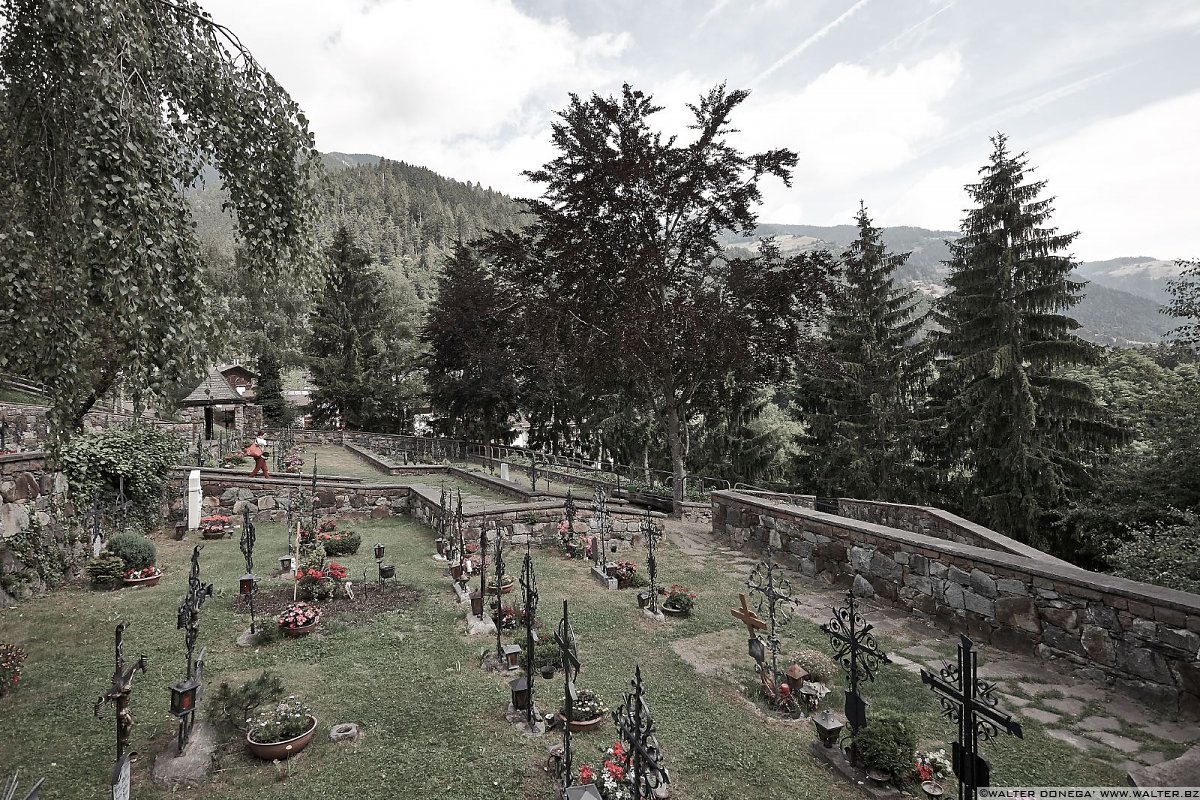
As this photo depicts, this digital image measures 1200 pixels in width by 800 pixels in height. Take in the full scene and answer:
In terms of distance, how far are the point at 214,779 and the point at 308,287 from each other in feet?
13.8

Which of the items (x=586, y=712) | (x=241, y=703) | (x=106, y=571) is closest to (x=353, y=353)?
(x=106, y=571)

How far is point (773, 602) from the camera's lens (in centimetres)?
621

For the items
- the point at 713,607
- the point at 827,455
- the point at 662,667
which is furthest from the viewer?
the point at 827,455

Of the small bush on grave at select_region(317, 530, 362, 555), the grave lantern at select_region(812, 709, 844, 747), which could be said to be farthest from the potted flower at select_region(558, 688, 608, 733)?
the small bush on grave at select_region(317, 530, 362, 555)

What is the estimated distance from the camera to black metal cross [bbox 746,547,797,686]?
5.46m

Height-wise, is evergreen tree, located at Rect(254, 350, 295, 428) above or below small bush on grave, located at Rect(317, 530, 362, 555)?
above

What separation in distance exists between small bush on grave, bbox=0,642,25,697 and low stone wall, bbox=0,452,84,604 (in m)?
3.18

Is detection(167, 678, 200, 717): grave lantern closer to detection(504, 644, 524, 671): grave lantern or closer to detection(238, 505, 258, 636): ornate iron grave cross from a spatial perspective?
detection(238, 505, 258, 636): ornate iron grave cross

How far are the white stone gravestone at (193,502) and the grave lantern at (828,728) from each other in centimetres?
1294

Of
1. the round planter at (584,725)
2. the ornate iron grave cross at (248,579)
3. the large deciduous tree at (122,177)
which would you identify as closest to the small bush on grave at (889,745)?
the round planter at (584,725)

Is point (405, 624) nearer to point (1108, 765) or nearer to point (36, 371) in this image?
point (36, 371)

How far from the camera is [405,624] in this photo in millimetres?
7145

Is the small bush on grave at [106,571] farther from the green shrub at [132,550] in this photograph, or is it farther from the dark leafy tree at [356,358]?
the dark leafy tree at [356,358]

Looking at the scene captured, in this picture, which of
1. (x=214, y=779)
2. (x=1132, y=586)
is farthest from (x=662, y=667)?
(x=1132, y=586)
